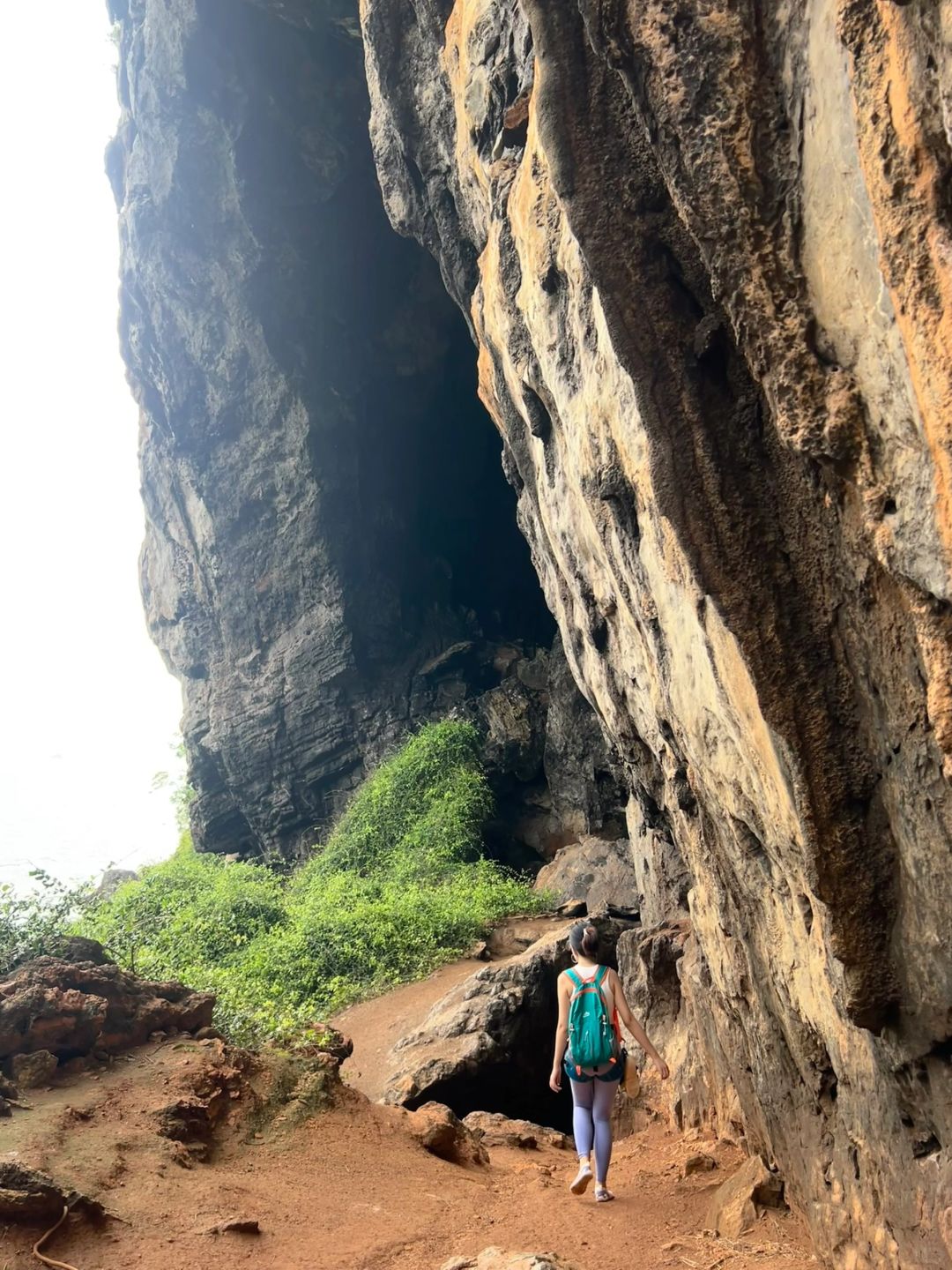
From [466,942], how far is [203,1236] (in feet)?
29.7

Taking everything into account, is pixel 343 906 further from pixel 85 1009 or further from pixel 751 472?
pixel 751 472

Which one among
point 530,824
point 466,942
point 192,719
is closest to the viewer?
point 466,942

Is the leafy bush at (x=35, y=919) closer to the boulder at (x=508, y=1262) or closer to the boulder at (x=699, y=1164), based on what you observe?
the boulder at (x=508, y=1262)

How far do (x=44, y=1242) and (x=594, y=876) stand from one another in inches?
464

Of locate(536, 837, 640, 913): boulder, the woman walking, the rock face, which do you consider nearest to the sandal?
the woman walking

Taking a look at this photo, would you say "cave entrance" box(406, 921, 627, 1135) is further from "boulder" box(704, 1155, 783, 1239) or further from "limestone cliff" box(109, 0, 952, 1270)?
"boulder" box(704, 1155, 783, 1239)

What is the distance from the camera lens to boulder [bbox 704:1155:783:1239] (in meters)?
4.66

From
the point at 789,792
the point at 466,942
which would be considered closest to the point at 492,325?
the point at 789,792

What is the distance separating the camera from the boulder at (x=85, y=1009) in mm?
5652

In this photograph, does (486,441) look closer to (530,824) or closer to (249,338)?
(249,338)

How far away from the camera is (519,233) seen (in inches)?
217

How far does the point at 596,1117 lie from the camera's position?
15.3 feet

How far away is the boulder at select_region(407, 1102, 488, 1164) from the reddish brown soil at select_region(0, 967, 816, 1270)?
12 cm

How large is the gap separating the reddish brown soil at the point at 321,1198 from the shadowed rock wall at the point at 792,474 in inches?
31.6
